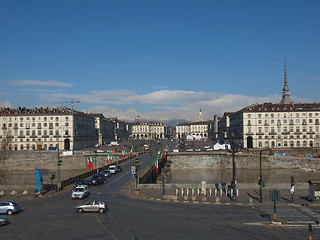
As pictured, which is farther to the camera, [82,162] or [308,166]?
[82,162]

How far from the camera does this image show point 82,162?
317 feet

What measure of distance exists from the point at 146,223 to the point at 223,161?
74.1 m

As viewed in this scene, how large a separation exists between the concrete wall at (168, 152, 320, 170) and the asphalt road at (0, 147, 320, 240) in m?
63.7

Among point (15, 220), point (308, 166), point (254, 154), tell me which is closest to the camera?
point (15, 220)

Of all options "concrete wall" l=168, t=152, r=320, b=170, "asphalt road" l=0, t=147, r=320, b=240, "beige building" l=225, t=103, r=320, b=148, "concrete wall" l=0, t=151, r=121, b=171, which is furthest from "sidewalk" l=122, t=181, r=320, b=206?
"beige building" l=225, t=103, r=320, b=148

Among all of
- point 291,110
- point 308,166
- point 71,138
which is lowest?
point 308,166

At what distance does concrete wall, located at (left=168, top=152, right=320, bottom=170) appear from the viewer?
92.2 metres

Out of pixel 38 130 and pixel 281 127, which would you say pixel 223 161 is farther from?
pixel 38 130

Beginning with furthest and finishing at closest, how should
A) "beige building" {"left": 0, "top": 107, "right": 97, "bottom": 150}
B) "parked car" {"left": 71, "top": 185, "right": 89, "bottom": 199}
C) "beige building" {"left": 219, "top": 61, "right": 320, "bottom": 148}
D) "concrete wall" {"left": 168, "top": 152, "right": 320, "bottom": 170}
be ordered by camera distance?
"beige building" {"left": 0, "top": 107, "right": 97, "bottom": 150}
"beige building" {"left": 219, "top": 61, "right": 320, "bottom": 148}
"concrete wall" {"left": 168, "top": 152, "right": 320, "bottom": 170}
"parked car" {"left": 71, "top": 185, "right": 89, "bottom": 199}

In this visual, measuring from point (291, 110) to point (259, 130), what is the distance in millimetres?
13309

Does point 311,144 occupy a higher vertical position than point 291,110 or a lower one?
A: lower

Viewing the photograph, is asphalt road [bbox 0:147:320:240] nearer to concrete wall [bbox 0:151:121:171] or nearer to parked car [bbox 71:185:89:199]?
parked car [bbox 71:185:89:199]

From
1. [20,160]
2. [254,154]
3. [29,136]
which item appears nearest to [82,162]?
[20,160]

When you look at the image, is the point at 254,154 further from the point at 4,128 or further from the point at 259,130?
the point at 4,128
